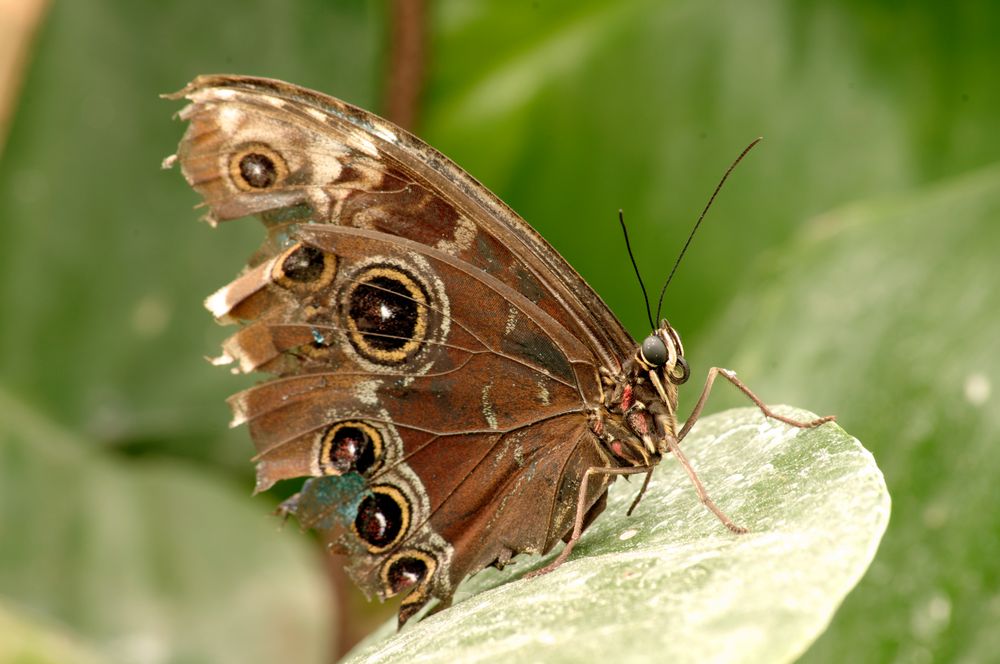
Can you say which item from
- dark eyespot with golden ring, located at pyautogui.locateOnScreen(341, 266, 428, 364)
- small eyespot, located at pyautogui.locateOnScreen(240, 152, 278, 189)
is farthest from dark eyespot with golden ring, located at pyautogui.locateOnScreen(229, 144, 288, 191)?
dark eyespot with golden ring, located at pyautogui.locateOnScreen(341, 266, 428, 364)

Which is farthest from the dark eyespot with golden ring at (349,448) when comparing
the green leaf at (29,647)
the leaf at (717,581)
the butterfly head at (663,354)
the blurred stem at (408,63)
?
the blurred stem at (408,63)

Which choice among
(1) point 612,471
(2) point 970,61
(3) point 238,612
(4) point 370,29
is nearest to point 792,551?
(1) point 612,471

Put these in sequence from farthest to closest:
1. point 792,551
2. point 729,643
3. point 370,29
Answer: point 370,29 < point 792,551 < point 729,643

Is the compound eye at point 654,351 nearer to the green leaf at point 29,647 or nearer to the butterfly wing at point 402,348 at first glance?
the butterfly wing at point 402,348

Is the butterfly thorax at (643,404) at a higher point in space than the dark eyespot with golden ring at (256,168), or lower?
lower

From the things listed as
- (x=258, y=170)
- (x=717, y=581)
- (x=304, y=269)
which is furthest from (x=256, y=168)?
(x=717, y=581)

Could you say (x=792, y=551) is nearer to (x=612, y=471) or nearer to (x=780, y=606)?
(x=780, y=606)
